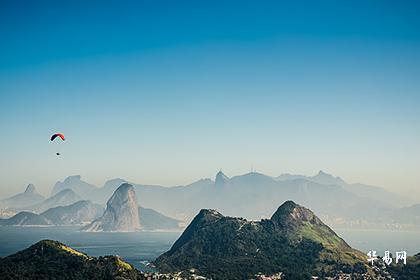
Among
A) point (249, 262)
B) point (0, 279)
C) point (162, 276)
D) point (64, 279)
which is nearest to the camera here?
point (0, 279)

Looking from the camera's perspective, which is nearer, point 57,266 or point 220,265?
point 57,266

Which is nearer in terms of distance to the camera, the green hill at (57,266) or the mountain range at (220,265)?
the green hill at (57,266)

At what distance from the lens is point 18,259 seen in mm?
136625

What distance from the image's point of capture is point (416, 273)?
567ft

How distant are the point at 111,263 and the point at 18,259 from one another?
2768cm

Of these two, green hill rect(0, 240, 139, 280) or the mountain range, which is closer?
green hill rect(0, 240, 139, 280)

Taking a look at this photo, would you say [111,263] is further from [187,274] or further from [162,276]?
[187,274]

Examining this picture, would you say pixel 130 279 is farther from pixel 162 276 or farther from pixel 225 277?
pixel 225 277

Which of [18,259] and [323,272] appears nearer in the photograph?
[18,259]

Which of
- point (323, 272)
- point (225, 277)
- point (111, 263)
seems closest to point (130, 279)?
point (111, 263)

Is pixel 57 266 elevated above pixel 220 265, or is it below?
above

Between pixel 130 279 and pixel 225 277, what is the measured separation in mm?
45912

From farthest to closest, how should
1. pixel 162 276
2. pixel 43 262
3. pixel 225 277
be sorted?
pixel 225 277 → pixel 162 276 → pixel 43 262

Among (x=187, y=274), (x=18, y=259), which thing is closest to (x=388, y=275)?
(x=187, y=274)
